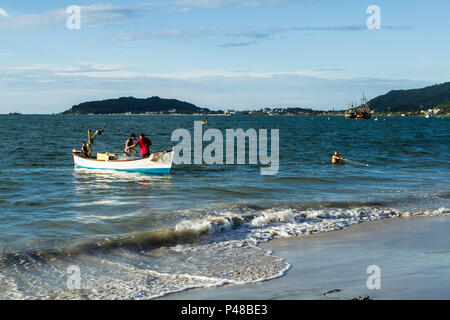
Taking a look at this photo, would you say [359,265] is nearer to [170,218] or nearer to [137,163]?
[170,218]

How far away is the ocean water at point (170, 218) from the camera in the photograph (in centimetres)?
934

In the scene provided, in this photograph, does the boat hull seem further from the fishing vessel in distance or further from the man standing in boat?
the man standing in boat

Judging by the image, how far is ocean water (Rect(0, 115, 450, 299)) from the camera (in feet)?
30.7

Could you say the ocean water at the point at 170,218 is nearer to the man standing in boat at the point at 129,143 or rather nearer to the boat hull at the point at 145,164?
the boat hull at the point at 145,164

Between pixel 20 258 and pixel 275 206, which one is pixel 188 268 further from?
pixel 275 206

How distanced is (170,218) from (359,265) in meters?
6.85

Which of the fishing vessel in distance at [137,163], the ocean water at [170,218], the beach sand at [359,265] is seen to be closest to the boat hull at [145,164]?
the fishing vessel in distance at [137,163]

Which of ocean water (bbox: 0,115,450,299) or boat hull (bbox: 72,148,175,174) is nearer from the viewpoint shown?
ocean water (bbox: 0,115,450,299)

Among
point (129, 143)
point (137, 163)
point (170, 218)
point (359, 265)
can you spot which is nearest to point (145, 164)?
point (137, 163)

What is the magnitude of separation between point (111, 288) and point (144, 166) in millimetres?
18424

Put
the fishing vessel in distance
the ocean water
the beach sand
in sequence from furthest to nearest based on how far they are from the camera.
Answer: the fishing vessel in distance
the ocean water
the beach sand

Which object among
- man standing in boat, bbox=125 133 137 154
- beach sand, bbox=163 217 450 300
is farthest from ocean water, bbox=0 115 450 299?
man standing in boat, bbox=125 133 137 154

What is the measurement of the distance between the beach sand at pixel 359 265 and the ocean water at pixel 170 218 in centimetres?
49

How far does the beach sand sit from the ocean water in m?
0.49
